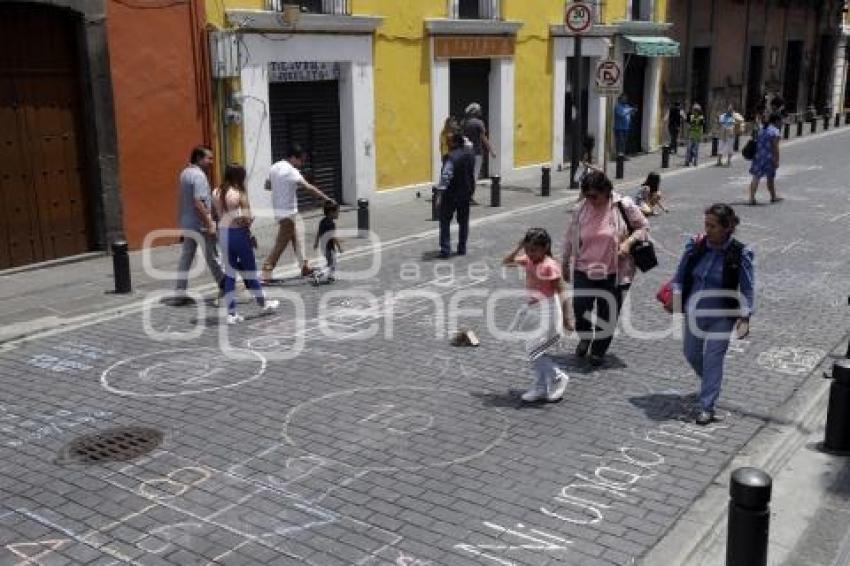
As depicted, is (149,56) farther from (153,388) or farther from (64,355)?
(153,388)

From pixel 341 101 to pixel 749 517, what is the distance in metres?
13.6

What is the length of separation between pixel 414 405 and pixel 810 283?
6.33m

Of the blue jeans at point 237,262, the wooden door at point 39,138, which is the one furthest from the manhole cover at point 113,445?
the wooden door at point 39,138

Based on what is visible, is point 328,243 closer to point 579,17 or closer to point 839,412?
point 839,412

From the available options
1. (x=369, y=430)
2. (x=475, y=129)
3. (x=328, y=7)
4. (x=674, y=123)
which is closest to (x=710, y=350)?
(x=369, y=430)

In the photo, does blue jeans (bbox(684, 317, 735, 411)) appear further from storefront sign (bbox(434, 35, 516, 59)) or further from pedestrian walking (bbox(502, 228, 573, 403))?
storefront sign (bbox(434, 35, 516, 59))

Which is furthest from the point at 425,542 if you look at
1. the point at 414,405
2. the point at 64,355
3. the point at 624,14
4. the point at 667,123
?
the point at 667,123

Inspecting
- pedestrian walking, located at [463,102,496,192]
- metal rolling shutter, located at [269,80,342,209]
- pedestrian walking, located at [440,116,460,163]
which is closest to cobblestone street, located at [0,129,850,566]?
metal rolling shutter, located at [269,80,342,209]

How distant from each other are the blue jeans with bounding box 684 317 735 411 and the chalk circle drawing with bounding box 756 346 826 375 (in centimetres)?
155

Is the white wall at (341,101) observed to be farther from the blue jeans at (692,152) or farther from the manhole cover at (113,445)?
the blue jeans at (692,152)

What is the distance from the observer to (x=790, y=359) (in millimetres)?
8078

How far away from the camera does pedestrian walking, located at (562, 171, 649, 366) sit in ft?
24.7

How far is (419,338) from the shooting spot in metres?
8.79

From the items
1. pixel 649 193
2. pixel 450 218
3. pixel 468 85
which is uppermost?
pixel 468 85
